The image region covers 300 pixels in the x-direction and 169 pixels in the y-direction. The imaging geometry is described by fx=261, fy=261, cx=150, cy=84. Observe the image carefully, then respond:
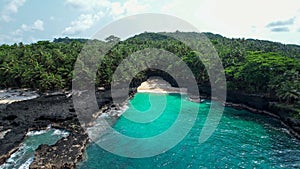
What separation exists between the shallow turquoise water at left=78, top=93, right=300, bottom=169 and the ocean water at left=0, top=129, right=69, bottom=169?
15.1ft

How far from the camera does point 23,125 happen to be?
30.2m

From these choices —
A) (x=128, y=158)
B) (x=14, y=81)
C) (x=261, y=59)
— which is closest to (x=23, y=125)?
(x=128, y=158)

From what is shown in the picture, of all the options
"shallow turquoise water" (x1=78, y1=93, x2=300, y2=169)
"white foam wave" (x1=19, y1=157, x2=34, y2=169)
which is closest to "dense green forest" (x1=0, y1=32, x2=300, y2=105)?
"shallow turquoise water" (x1=78, y1=93, x2=300, y2=169)

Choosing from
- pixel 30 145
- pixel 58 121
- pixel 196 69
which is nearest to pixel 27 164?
pixel 30 145

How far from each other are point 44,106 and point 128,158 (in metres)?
20.9

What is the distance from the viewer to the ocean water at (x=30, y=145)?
2141cm

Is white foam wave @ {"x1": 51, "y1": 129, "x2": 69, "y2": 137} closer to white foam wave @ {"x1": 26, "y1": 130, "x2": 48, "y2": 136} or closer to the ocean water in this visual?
the ocean water

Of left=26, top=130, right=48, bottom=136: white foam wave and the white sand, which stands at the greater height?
the white sand

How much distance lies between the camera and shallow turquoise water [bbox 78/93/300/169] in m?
21.6

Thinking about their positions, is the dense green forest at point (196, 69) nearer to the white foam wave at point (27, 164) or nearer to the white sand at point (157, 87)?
the white sand at point (157, 87)

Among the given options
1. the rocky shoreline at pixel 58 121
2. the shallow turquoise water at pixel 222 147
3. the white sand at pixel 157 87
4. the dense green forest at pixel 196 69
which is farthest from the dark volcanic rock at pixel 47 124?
the white sand at pixel 157 87

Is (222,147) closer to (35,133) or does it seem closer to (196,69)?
(35,133)

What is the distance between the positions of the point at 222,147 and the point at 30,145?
18.6m

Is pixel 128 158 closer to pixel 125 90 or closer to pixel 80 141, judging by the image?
pixel 80 141
